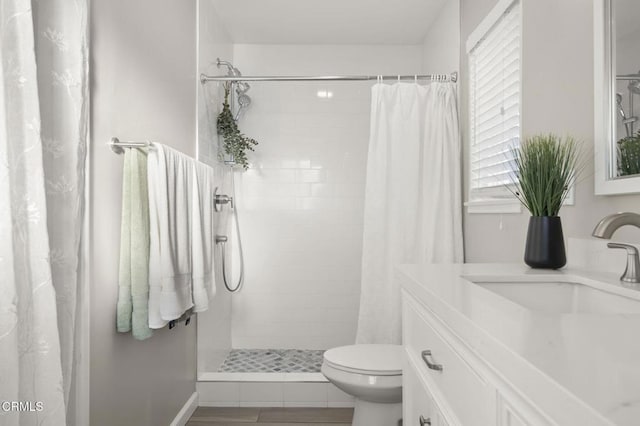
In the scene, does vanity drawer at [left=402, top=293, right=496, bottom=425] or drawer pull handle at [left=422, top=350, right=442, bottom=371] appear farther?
drawer pull handle at [left=422, top=350, right=442, bottom=371]

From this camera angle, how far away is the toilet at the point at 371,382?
5.92ft

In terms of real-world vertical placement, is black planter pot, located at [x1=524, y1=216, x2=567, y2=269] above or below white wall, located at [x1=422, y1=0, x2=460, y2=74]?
below

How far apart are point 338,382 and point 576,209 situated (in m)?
1.16

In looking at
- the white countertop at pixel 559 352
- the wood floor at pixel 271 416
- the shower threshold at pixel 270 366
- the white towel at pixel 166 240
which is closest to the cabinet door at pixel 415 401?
the white countertop at pixel 559 352

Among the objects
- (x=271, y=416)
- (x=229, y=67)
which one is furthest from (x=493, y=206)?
(x=229, y=67)

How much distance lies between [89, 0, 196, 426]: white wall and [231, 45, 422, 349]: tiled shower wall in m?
1.13

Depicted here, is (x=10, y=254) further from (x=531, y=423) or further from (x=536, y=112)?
(x=536, y=112)

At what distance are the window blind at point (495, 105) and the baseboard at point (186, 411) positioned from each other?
1.92 meters

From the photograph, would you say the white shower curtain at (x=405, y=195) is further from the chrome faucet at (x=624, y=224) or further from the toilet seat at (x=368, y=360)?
the chrome faucet at (x=624, y=224)

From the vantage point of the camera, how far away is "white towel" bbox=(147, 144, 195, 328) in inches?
66.3

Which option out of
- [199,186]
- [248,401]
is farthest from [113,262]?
[248,401]

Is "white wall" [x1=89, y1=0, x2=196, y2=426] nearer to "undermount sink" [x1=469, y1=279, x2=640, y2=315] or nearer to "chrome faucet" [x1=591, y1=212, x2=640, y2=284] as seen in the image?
"undermount sink" [x1=469, y1=279, x2=640, y2=315]

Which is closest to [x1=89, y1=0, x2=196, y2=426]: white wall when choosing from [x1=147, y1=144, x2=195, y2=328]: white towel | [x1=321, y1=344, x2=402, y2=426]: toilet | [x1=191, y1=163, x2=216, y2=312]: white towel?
[x1=147, y1=144, x2=195, y2=328]: white towel

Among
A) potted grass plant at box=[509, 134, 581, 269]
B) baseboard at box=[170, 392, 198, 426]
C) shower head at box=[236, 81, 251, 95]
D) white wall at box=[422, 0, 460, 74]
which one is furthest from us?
shower head at box=[236, 81, 251, 95]
